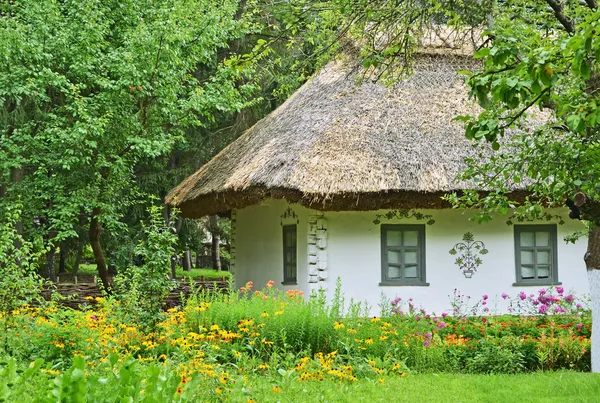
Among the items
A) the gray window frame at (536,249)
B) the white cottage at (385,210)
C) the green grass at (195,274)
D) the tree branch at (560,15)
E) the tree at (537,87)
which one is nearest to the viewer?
the tree at (537,87)

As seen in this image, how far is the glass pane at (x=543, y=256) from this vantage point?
13231 millimetres

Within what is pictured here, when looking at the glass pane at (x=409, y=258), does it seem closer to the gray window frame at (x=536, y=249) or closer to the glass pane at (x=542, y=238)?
the gray window frame at (x=536, y=249)

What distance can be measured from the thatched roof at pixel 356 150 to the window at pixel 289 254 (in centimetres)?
116

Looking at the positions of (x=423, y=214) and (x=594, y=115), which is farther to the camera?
(x=423, y=214)

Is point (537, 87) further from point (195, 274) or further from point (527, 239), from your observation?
point (195, 274)

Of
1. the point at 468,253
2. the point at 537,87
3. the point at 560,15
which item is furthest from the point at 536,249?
the point at 537,87

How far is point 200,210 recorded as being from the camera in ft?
51.1

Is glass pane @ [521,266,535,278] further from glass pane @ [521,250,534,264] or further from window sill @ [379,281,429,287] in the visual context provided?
window sill @ [379,281,429,287]

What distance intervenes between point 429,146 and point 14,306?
7.61 metres

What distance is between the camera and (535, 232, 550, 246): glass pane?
13.3 metres

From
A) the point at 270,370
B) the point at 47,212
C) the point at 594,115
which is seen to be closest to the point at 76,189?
the point at 47,212

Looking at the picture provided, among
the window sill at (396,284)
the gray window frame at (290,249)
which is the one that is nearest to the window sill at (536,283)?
the window sill at (396,284)

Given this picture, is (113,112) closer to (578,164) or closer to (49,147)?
(49,147)

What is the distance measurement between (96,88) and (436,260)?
7327 millimetres
